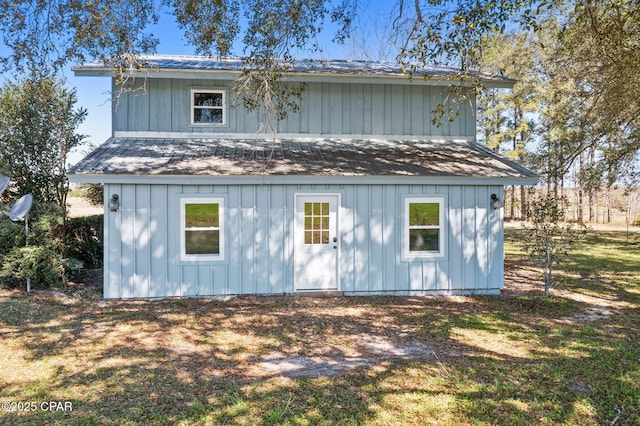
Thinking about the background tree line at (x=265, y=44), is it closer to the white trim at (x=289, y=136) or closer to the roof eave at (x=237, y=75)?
the roof eave at (x=237, y=75)

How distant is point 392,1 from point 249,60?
2.77 metres

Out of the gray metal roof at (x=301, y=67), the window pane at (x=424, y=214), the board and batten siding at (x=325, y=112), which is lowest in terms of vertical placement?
the window pane at (x=424, y=214)

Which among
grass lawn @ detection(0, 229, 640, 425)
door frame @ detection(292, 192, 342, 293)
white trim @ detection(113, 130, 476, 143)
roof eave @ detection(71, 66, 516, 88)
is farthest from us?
white trim @ detection(113, 130, 476, 143)

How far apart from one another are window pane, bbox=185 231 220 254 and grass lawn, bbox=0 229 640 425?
979 mm

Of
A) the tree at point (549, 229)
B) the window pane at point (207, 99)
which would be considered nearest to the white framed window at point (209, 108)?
the window pane at point (207, 99)

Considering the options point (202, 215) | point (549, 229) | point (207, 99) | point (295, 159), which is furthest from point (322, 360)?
point (207, 99)

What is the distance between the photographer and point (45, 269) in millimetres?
7703

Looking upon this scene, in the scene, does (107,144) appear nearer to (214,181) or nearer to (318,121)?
(214,181)

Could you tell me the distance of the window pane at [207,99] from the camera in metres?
9.06

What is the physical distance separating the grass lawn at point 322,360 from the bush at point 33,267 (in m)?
0.42

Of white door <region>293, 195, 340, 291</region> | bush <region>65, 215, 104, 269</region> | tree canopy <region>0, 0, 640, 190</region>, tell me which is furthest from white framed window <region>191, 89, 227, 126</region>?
bush <region>65, 215, 104, 269</region>

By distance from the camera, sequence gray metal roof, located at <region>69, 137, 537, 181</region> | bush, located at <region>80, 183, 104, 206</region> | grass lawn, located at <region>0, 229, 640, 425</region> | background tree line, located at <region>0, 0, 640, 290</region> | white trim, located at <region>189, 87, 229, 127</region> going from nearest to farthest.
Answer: grass lawn, located at <region>0, 229, 640, 425</region> → background tree line, located at <region>0, 0, 640, 290</region> → gray metal roof, located at <region>69, 137, 537, 181</region> → white trim, located at <region>189, 87, 229, 127</region> → bush, located at <region>80, 183, 104, 206</region>

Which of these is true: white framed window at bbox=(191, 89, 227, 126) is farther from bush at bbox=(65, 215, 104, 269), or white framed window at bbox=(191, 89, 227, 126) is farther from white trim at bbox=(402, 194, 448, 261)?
white trim at bbox=(402, 194, 448, 261)

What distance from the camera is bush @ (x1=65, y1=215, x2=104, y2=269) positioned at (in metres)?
9.27
